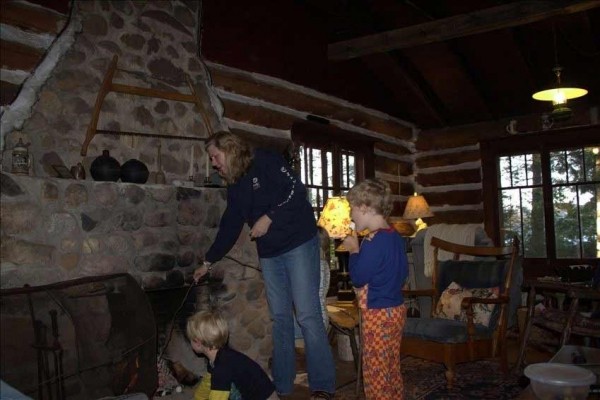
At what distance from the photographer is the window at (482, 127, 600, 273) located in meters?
7.45

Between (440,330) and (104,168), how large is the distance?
2.62 meters

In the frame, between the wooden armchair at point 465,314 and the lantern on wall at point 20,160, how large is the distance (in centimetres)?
284

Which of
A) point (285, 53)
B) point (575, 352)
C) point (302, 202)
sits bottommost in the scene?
point (575, 352)

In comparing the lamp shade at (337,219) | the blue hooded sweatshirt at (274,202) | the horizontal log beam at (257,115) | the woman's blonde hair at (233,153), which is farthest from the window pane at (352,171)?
the woman's blonde hair at (233,153)

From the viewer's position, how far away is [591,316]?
4.16 m

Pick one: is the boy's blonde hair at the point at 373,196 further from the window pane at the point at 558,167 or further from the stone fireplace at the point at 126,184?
the window pane at the point at 558,167

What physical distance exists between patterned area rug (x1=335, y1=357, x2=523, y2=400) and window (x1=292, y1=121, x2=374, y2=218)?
248 centimetres

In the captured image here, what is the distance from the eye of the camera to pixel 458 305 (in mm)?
4457

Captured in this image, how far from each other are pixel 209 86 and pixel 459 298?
108 inches

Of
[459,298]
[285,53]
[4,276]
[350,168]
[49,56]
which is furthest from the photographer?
[350,168]

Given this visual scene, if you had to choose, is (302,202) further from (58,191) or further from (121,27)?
(121,27)

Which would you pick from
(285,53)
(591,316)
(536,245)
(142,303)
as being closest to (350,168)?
(285,53)

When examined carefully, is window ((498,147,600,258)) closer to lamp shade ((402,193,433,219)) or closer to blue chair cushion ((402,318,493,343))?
lamp shade ((402,193,433,219))

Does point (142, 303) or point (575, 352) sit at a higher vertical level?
point (142, 303)
